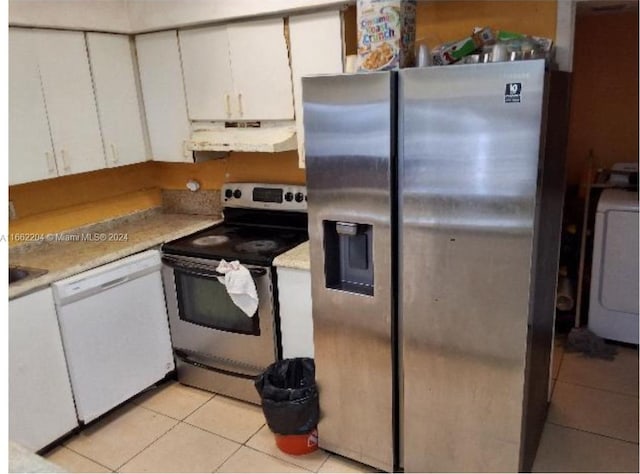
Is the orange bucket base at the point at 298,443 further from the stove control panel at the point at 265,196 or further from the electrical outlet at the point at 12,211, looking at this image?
the electrical outlet at the point at 12,211

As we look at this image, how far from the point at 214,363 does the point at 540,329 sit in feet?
5.58

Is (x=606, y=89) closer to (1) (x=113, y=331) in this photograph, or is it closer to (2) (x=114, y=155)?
(2) (x=114, y=155)

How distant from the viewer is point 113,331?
8.73 feet

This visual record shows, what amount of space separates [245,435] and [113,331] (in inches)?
34.0

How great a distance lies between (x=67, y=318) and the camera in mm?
2441

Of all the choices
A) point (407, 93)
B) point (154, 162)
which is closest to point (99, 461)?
point (154, 162)

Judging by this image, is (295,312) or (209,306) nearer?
(295,312)

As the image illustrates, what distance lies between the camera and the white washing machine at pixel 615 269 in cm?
308

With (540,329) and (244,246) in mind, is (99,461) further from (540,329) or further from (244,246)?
(540,329)

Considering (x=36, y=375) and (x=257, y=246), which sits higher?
(x=257, y=246)

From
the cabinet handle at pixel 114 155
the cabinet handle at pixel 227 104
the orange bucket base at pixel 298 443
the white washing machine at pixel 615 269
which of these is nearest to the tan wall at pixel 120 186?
the cabinet handle at pixel 114 155

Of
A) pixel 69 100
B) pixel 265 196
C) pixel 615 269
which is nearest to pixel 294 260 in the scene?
pixel 265 196

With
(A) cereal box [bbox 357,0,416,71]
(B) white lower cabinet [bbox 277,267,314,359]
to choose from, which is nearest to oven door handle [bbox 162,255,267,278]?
(B) white lower cabinet [bbox 277,267,314,359]

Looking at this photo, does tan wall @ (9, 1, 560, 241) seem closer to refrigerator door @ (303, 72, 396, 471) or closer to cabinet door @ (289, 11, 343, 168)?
cabinet door @ (289, 11, 343, 168)
